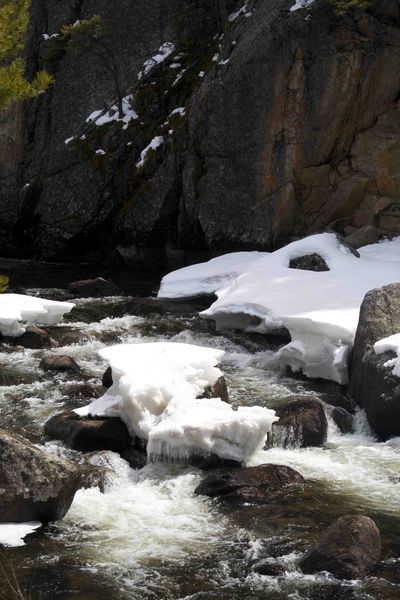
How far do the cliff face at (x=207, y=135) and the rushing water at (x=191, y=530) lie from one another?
484 inches

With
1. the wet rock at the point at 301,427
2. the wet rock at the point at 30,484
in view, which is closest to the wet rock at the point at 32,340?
the wet rock at the point at 301,427

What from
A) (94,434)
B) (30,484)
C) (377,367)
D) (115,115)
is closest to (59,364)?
(94,434)

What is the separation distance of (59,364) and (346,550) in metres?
8.01

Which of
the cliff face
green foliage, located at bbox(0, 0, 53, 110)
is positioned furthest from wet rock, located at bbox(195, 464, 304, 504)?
the cliff face

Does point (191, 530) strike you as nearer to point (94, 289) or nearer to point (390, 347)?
point (390, 347)

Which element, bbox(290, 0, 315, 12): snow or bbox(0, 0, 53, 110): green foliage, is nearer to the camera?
bbox(0, 0, 53, 110): green foliage

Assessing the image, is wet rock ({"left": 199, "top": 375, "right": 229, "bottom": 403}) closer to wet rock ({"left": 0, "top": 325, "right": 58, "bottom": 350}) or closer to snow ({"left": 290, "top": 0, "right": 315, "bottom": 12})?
wet rock ({"left": 0, "top": 325, "right": 58, "bottom": 350})

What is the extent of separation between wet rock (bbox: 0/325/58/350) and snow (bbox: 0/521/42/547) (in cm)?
809

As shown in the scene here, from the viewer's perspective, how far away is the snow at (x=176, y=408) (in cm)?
1033

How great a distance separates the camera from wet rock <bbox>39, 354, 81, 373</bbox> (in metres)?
14.8

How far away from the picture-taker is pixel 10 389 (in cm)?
1379

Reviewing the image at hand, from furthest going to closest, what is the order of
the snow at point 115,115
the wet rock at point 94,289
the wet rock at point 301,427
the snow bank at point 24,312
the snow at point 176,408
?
the snow at point 115,115
the wet rock at point 94,289
the snow bank at point 24,312
the wet rock at point 301,427
the snow at point 176,408

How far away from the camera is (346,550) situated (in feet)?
25.9

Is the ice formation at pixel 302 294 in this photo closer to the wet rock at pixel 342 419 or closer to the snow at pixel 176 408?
the wet rock at pixel 342 419
